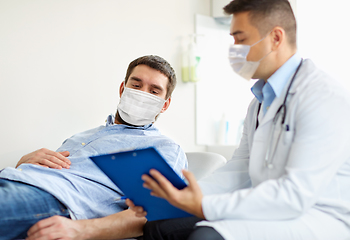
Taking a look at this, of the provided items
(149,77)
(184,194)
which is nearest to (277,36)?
(184,194)

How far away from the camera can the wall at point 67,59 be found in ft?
6.20

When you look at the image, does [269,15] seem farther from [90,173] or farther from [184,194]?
[90,173]

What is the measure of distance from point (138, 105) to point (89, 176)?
414 millimetres

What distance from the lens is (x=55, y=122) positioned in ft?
6.64

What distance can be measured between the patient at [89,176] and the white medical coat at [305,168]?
47cm

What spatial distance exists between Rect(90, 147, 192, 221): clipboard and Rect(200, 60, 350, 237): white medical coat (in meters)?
0.13

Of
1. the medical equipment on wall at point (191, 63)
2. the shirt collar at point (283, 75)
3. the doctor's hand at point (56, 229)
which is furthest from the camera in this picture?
the medical equipment on wall at point (191, 63)

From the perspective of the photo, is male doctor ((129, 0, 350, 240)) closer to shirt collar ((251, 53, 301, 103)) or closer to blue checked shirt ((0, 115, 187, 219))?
shirt collar ((251, 53, 301, 103))

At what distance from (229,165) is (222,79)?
62.5 inches

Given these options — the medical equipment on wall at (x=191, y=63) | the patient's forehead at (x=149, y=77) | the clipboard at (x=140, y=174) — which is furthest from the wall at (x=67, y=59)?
the clipboard at (x=140, y=174)

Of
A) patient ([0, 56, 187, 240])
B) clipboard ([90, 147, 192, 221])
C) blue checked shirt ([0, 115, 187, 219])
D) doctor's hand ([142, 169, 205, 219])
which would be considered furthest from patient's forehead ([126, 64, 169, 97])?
doctor's hand ([142, 169, 205, 219])

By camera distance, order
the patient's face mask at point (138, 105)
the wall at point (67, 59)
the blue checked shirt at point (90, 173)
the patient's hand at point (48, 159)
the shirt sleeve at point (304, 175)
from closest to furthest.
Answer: the shirt sleeve at point (304, 175) → the blue checked shirt at point (90, 173) → the patient's hand at point (48, 159) → the patient's face mask at point (138, 105) → the wall at point (67, 59)

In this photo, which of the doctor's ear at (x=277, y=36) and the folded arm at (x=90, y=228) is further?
the folded arm at (x=90, y=228)

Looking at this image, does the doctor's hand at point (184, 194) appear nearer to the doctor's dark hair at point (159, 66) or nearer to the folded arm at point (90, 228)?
the folded arm at point (90, 228)
